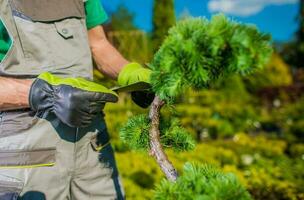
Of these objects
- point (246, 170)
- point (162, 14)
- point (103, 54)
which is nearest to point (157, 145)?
point (103, 54)

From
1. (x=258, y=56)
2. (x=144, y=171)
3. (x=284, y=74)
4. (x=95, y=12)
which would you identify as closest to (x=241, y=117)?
(x=144, y=171)

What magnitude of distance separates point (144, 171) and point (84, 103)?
3.73 metres

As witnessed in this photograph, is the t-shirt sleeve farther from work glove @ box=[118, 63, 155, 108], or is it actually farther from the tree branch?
the tree branch

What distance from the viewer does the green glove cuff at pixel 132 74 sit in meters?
2.07

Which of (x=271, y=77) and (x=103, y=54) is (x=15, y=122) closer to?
(x=103, y=54)

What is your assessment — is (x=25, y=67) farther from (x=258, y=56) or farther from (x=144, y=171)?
(x=144, y=171)

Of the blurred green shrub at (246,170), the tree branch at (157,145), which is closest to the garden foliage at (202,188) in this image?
the tree branch at (157,145)

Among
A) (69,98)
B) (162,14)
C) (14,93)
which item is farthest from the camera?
(162,14)

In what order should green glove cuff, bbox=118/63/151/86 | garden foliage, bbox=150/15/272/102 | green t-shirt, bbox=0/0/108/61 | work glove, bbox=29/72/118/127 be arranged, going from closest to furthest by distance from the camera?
garden foliage, bbox=150/15/272/102 < work glove, bbox=29/72/118/127 < green glove cuff, bbox=118/63/151/86 < green t-shirt, bbox=0/0/108/61

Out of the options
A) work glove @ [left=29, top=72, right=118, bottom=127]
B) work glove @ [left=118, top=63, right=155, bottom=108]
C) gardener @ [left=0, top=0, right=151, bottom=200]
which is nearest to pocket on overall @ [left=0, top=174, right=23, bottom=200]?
gardener @ [left=0, top=0, right=151, bottom=200]

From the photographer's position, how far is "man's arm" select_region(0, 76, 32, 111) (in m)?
1.97

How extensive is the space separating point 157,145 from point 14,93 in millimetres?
628

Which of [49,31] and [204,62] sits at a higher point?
[49,31]

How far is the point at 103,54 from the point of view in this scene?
2506mm
